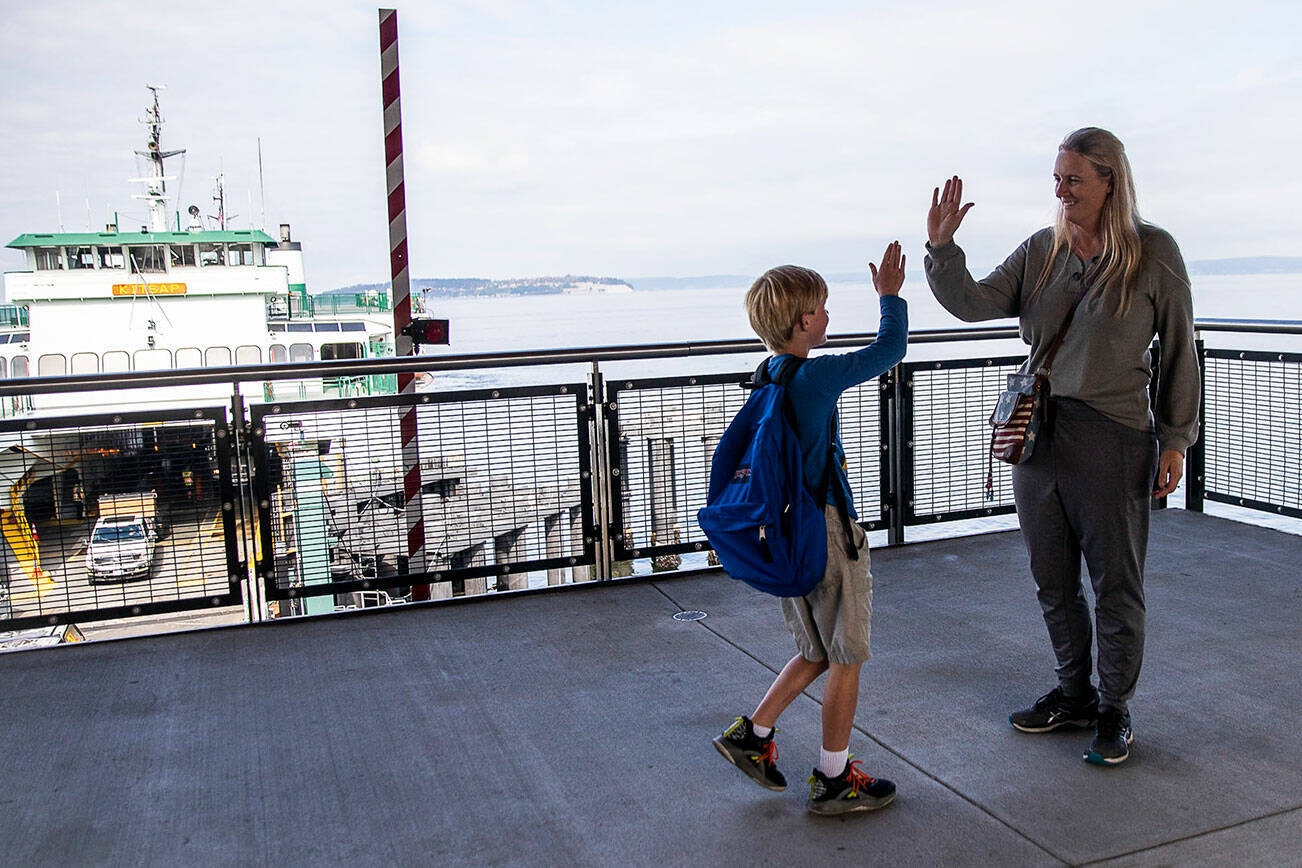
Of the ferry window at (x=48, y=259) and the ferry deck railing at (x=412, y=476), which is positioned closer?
the ferry deck railing at (x=412, y=476)

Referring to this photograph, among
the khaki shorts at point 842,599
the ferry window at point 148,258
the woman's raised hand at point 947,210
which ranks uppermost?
the ferry window at point 148,258

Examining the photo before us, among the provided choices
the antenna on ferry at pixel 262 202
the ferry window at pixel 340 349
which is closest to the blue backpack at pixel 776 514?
the antenna on ferry at pixel 262 202

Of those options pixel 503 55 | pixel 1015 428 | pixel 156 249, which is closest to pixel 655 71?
pixel 503 55

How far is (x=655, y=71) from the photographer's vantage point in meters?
31.5

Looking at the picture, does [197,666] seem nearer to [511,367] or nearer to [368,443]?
[368,443]

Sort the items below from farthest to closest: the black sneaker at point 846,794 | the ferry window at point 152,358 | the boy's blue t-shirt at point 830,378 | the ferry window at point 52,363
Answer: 1. the ferry window at point 152,358
2. the ferry window at point 52,363
3. the black sneaker at point 846,794
4. the boy's blue t-shirt at point 830,378

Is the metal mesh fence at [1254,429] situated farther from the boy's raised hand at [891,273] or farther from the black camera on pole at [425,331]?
the black camera on pole at [425,331]

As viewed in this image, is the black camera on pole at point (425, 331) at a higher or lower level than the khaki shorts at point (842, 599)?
higher

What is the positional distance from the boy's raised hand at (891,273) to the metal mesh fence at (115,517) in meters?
3.02

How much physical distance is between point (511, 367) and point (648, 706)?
1986mm

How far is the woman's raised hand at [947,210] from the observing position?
2844 mm

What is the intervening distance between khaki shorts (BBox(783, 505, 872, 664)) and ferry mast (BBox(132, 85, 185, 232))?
32600 millimetres

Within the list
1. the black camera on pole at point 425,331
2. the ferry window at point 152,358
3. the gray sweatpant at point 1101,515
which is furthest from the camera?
the ferry window at point 152,358

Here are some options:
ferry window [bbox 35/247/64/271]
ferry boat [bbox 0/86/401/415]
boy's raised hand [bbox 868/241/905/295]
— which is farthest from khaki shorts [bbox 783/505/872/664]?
ferry window [bbox 35/247/64/271]
